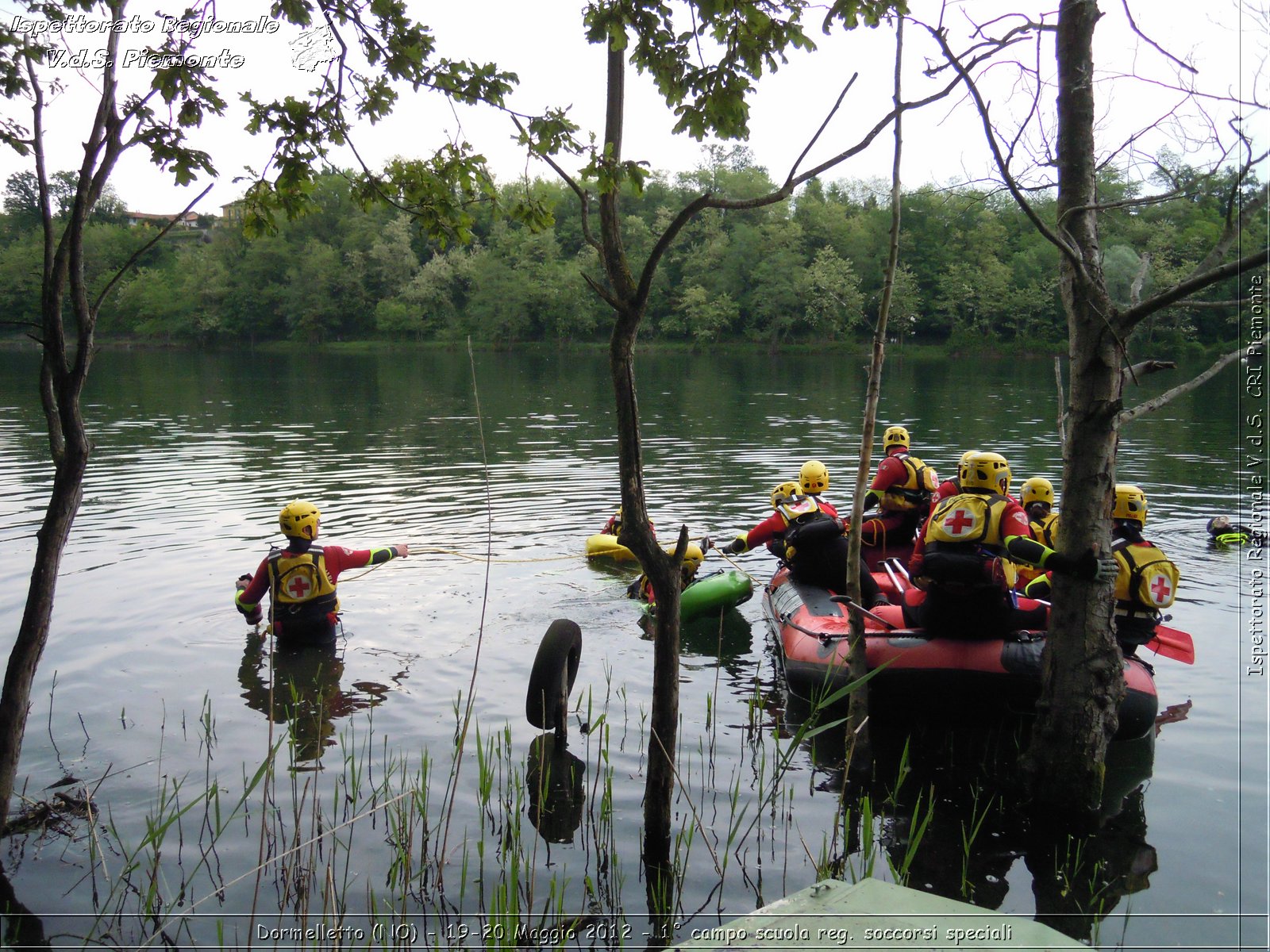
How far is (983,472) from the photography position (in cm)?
666

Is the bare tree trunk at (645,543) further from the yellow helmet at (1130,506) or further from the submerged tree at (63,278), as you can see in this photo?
the yellow helmet at (1130,506)

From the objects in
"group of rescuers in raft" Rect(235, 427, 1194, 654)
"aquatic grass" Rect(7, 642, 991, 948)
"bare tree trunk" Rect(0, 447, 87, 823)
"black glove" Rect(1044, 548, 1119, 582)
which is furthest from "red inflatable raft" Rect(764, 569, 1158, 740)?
"bare tree trunk" Rect(0, 447, 87, 823)

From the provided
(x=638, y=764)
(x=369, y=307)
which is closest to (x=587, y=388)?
(x=638, y=764)

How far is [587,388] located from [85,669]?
3070 centimetres

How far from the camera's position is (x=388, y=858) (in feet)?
16.6

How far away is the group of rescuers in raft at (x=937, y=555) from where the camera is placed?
6586 mm

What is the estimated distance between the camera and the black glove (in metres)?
5.03

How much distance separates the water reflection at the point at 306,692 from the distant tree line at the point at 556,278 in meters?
44.4

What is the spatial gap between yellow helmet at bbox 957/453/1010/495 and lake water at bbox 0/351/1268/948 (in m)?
1.98

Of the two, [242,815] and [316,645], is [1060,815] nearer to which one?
[242,815]

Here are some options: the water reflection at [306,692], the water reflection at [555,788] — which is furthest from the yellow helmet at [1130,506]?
the water reflection at [306,692]

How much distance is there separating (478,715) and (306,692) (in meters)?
1.49

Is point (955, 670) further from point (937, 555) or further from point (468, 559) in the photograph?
point (468, 559)

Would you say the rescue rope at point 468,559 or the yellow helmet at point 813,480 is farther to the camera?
the rescue rope at point 468,559
